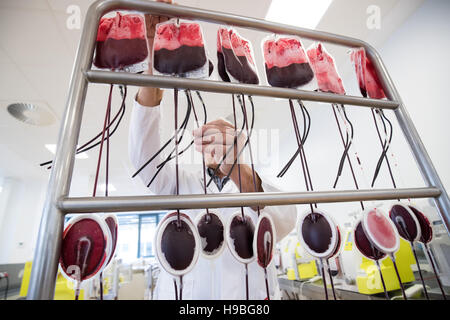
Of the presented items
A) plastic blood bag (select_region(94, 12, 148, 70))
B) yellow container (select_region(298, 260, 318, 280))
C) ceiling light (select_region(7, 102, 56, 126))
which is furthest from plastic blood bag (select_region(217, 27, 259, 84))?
ceiling light (select_region(7, 102, 56, 126))

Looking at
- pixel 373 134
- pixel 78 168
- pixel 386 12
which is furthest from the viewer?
pixel 78 168

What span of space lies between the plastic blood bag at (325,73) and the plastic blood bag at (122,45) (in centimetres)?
40

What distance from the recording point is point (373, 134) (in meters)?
2.13

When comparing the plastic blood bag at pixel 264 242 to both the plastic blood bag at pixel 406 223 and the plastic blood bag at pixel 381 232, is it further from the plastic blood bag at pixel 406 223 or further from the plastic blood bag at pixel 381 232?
the plastic blood bag at pixel 406 223

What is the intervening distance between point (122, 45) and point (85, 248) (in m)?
0.35

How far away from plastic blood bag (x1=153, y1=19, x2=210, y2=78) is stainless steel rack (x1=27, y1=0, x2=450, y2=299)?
4cm

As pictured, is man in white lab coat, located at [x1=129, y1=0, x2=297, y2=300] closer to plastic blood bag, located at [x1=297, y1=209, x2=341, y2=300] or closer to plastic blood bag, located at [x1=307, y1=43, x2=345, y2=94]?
plastic blood bag, located at [x1=297, y1=209, x2=341, y2=300]

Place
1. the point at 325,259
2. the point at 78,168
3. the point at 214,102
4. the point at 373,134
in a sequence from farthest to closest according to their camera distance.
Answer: the point at 78,168 → the point at 214,102 → the point at 373,134 → the point at 325,259

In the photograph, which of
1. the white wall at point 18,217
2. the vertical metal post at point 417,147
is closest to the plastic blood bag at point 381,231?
the vertical metal post at point 417,147

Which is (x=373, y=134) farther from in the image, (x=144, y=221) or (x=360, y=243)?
(x=144, y=221)

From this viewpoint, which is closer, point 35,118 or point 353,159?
point 353,159
